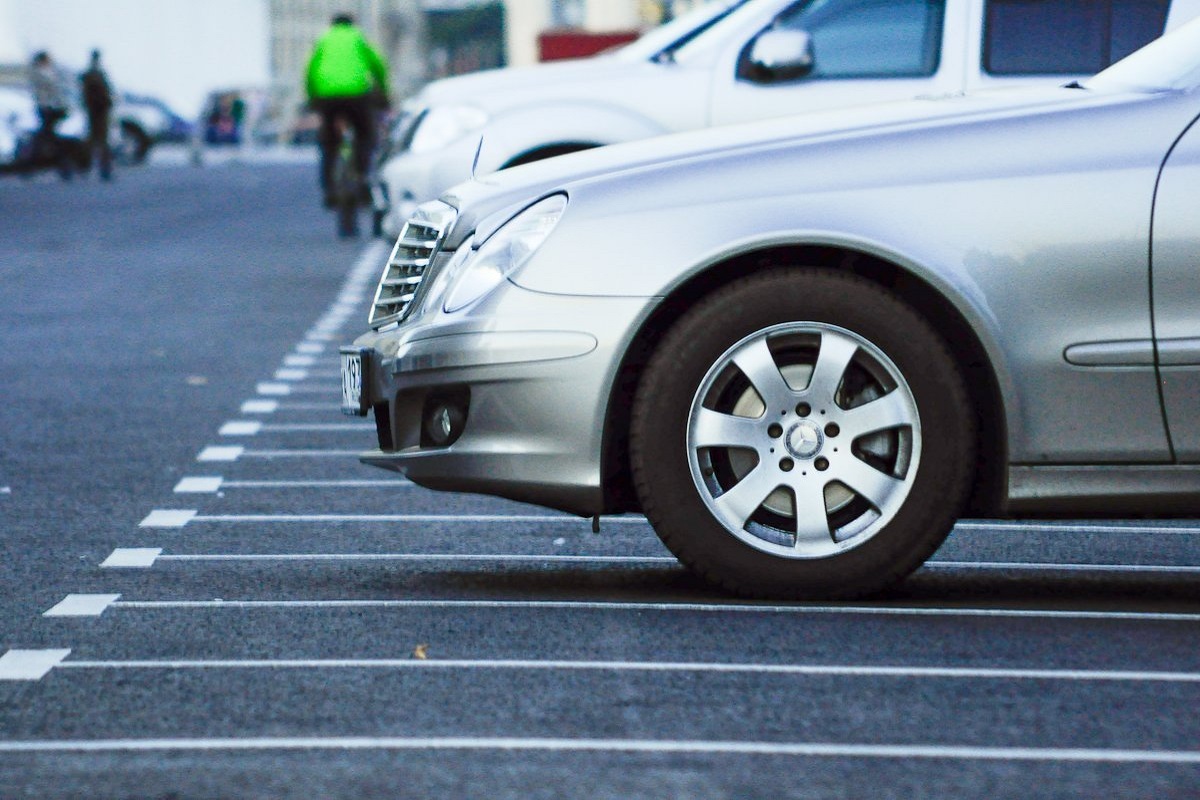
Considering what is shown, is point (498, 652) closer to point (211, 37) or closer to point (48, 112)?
point (48, 112)

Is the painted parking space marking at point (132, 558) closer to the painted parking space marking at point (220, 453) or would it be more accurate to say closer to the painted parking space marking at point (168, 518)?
the painted parking space marking at point (168, 518)

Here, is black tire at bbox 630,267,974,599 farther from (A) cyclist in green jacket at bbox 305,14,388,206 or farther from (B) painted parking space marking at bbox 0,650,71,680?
(A) cyclist in green jacket at bbox 305,14,388,206

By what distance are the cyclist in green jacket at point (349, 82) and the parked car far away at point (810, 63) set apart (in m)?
9.19

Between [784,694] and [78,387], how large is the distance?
272 inches

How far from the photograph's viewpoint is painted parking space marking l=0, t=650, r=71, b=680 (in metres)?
4.98

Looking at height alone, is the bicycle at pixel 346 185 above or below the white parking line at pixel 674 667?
below

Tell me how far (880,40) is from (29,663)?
6938 millimetres

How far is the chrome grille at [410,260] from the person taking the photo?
6.05 meters

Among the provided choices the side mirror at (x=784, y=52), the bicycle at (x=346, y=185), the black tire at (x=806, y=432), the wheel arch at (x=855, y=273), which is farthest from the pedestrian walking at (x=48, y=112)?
the black tire at (x=806, y=432)

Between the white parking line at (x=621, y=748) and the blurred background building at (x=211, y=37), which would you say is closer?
the white parking line at (x=621, y=748)

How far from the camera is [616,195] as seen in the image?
18.8 ft

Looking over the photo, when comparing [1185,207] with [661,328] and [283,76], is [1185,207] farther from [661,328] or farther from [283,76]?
[283,76]

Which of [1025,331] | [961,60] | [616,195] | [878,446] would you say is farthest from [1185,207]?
[961,60]

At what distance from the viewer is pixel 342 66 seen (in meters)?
21.2
